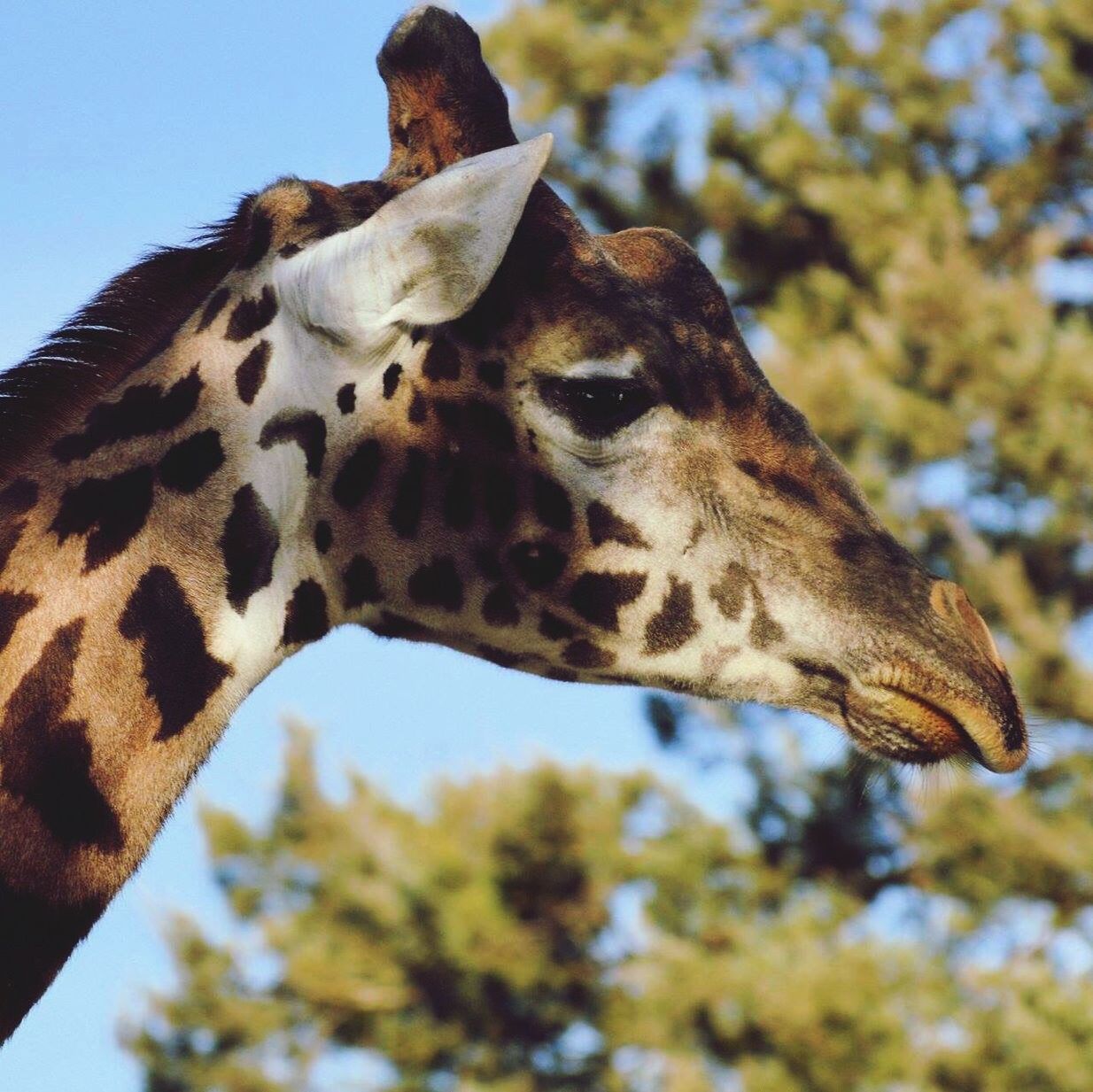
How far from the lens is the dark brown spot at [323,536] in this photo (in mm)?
3014

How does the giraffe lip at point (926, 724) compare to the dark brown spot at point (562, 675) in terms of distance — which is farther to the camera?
the dark brown spot at point (562, 675)

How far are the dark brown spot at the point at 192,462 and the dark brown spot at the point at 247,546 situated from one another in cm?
7

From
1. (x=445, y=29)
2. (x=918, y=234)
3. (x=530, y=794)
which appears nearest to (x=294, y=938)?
(x=530, y=794)

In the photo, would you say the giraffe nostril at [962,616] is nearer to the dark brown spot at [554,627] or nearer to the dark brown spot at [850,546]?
the dark brown spot at [850,546]

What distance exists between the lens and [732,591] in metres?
3.13

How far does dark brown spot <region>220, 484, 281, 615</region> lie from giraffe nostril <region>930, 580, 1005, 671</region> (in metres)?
1.16

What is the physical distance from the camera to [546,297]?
3.11 metres

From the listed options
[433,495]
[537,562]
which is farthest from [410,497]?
[537,562]

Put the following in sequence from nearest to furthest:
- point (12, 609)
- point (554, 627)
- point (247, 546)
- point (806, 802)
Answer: point (12, 609) → point (247, 546) → point (554, 627) → point (806, 802)

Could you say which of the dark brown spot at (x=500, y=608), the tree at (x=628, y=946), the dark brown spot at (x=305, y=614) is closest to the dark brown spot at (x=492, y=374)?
the dark brown spot at (x=500, y=608)

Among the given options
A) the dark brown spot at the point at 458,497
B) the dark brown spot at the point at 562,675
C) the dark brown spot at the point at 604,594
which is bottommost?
the dark brown spot at the point at 562,675

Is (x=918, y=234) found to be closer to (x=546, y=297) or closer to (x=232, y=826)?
Answer: (x=232, y=826)

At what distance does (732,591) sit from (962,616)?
0.42 m

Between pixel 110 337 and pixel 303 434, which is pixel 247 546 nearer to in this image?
pixel 303 434
